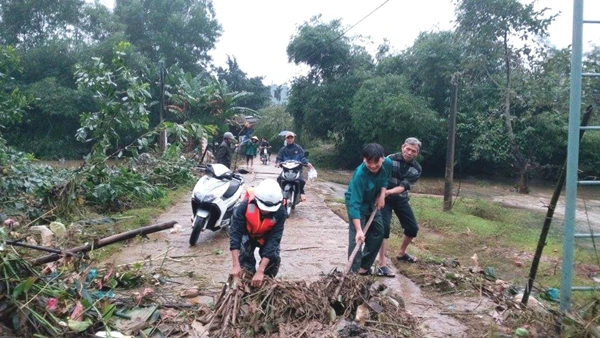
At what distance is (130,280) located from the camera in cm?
462

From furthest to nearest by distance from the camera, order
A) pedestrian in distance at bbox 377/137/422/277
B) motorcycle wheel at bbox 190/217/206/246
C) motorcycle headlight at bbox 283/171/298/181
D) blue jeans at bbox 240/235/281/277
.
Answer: motorcycle headlight at bbox 283/171/298/181, motorcycle wheel at bbox 190/217/206/246, pedestrian in distance at bbox 377/137/422/277, blue jeans at bbox 240/235/281/277

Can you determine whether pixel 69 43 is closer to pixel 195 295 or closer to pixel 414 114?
pixel 414 114

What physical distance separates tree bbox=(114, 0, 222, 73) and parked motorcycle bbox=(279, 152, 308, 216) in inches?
978

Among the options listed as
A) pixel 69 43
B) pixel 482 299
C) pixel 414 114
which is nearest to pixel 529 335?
pixel 482 299

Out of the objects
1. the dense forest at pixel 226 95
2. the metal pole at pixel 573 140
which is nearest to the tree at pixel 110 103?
the dense forest at pixel 226 95

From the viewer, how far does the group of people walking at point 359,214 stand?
3971 millimetres

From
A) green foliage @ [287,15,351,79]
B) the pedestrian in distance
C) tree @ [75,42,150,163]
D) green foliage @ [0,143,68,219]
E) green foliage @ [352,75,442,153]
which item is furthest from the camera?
green foliage @ [287,15,351,79]

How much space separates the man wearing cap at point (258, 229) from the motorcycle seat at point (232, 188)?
2.82 meters

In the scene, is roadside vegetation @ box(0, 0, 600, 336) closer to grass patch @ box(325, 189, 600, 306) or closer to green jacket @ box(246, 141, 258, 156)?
grass patch @ box(325, 189, 600, 306)

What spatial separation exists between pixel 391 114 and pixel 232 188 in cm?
1512

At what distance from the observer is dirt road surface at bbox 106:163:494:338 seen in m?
4.52

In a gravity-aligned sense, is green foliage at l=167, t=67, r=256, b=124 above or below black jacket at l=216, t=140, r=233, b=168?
above

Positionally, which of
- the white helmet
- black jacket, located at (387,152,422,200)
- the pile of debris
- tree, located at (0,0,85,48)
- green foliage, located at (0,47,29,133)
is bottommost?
the pile of debris

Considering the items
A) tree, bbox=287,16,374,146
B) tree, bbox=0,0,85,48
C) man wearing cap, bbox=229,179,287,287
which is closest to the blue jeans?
man wearing cap, bbox=229,179,287,287
